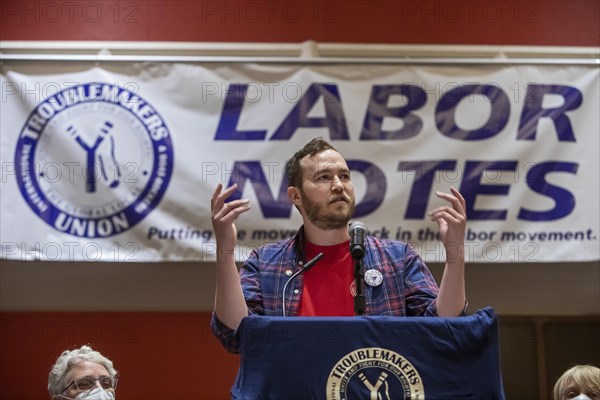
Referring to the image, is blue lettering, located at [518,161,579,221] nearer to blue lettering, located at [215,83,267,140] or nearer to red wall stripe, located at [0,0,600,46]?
red wall stripe, located at [0,0,600,46]

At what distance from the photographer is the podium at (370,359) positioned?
6.51 ft

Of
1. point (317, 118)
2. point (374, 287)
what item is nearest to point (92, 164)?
point (317, 118)

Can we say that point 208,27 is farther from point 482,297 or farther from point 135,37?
point 482,297

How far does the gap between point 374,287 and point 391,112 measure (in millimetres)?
1757

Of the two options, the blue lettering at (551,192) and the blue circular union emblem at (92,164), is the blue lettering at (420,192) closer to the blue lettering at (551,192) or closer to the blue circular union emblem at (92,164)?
the blue lettering at (551,192)

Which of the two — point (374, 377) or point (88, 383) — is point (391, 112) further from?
point (374, 377)

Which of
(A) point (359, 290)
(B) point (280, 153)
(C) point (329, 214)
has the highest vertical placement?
(B) point (280, 153)

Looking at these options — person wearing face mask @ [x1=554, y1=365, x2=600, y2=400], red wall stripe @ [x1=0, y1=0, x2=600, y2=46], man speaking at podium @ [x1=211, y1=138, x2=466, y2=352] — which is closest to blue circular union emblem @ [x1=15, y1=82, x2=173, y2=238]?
red wall stripe @ [x1=0, y1=0, x2=600, y2=46]

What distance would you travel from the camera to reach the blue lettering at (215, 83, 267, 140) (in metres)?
4.12

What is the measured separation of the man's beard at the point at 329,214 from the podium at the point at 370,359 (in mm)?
637

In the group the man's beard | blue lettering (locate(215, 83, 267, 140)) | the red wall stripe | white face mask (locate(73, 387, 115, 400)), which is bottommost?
white face mask (locate(73, 387, 115, 400))

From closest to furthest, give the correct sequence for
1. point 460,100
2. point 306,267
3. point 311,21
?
1. point 306,267
2. point 460,100
3. point 311,21

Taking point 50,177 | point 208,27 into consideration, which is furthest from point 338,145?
point 50,177

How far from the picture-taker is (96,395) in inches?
115
